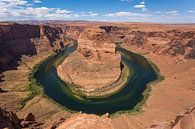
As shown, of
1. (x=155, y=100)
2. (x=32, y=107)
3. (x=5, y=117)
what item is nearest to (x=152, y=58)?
(x=155, y=100)

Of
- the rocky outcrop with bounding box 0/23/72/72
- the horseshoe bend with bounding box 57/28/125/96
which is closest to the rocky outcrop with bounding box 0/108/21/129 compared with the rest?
the horseshoe bend with bounding box 57/28/125/96

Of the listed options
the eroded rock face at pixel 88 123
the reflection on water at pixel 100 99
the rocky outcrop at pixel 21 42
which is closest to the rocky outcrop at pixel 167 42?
the reflection on water at pixel 100 99

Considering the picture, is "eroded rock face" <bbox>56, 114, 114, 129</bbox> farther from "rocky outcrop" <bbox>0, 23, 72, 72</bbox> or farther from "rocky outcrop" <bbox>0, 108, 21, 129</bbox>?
"rocky outcrop" <bbox>0, 23, 72, 72</bbox>

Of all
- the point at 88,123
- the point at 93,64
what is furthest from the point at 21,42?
the point at 88,123

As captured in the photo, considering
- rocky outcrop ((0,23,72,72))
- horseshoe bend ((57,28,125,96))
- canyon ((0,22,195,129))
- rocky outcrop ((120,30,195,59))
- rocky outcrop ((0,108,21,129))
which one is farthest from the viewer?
rocky outcrop ((120,30,195,59))

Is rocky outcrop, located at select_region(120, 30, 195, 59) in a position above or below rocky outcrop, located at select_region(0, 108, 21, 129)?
above

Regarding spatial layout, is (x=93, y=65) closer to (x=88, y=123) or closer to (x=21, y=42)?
(x=21, y=42)

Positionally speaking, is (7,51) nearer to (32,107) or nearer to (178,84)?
(32,107)

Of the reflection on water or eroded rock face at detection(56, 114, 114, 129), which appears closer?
eroded rock face at detection(56, 114, 114, 129)
